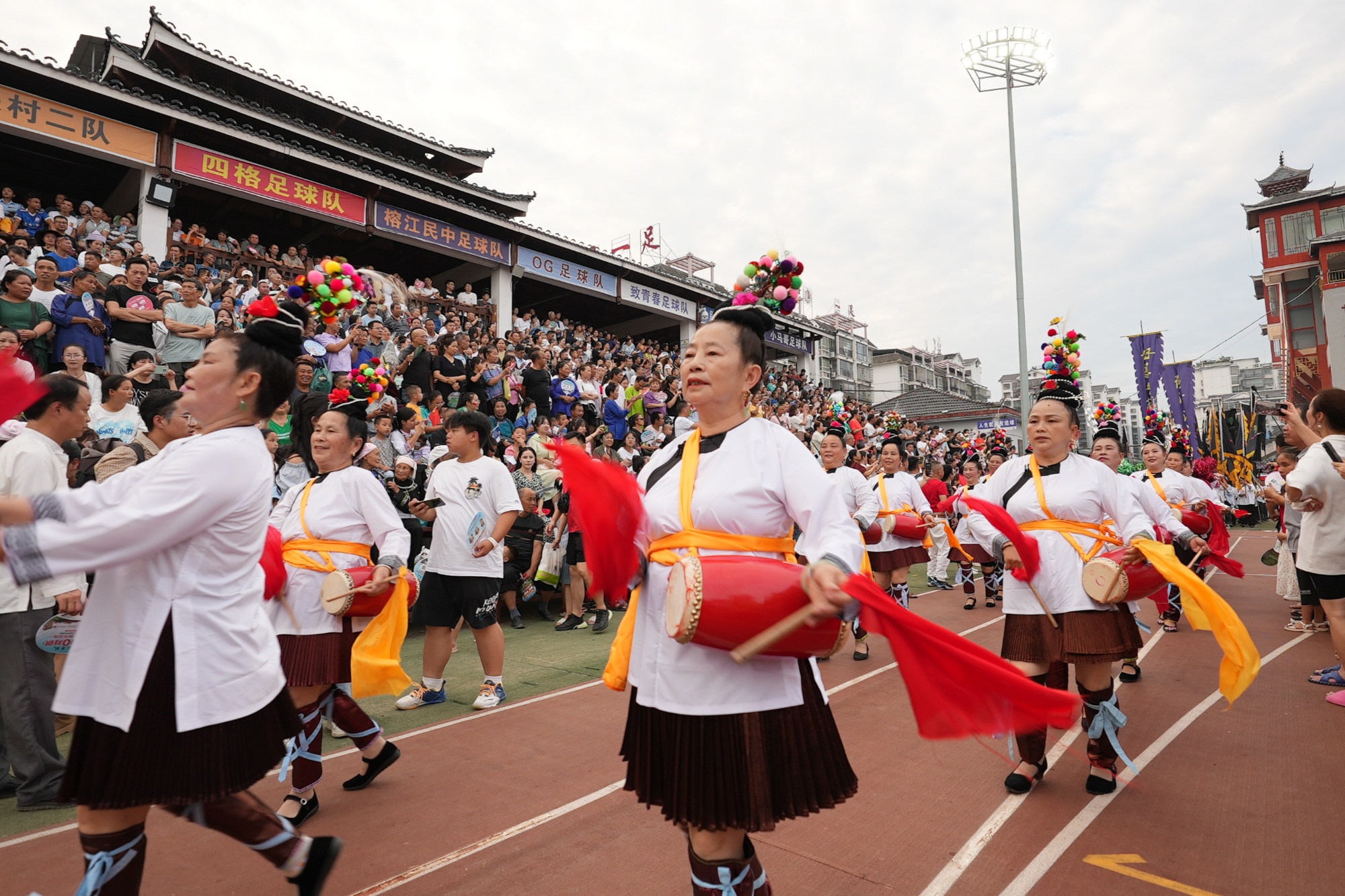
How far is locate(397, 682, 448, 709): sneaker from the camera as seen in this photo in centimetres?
508

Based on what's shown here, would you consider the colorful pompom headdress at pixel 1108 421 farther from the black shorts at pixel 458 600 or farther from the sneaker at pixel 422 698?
the sneaker at pixel 422 698

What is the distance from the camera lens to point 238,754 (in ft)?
6.84

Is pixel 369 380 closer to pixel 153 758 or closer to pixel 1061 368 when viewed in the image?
pixel 153 758

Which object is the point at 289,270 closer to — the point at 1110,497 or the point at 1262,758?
the point at 1110,497

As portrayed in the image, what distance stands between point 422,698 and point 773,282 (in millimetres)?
4131

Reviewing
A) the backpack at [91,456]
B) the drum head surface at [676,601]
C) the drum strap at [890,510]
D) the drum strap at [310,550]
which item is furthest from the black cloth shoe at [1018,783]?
the backpack at [91,456]

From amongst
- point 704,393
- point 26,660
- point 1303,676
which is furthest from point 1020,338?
point 26,660

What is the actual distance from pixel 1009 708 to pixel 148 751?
2.30 m

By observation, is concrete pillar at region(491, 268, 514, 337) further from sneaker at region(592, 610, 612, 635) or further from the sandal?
the sandal

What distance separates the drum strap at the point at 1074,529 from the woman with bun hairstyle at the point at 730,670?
2223 millimetres

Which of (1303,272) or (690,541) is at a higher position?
(1303,272)

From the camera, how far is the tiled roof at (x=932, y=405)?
46156mm

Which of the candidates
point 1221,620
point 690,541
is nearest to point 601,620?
point 1221,620

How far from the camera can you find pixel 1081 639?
3.53 meters
